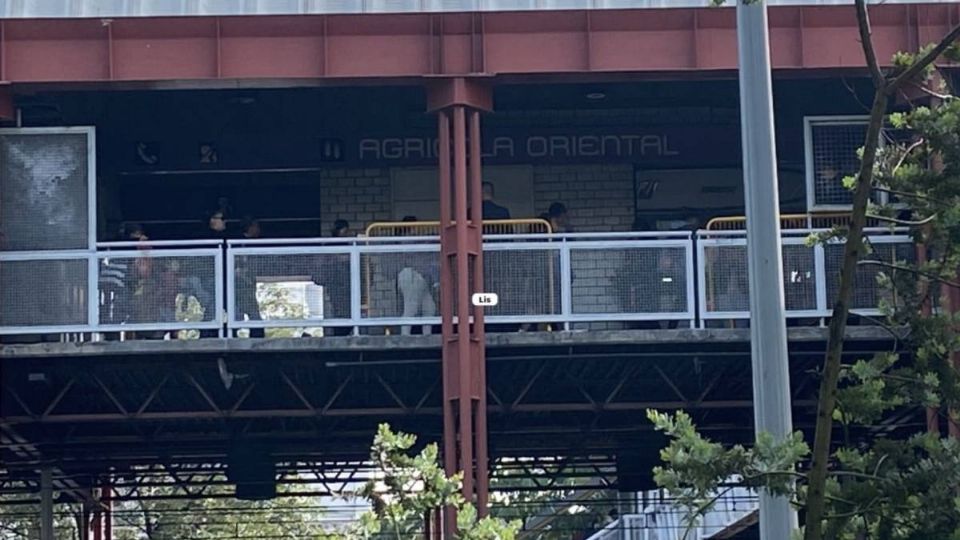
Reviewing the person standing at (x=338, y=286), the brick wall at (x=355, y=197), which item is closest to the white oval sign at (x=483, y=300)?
the person standing at (x=338, y=286)

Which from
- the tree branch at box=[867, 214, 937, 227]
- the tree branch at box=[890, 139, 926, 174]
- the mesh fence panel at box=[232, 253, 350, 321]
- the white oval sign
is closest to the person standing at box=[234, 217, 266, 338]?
the mesh fence panel at box=[232, 253, 350, 321]

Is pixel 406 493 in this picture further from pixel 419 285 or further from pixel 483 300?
pixel 419 285

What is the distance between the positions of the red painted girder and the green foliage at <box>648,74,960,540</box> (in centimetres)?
832

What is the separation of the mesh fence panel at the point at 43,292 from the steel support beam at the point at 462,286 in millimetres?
4185

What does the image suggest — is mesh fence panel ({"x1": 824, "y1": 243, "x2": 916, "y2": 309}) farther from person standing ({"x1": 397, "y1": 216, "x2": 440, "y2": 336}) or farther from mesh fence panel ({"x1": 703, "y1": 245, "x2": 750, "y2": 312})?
person standing ({"x1": 397, "y1": 216, "x2": 440, "y2": 336})

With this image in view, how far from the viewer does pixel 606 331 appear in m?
22.5

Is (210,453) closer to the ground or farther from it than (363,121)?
closer to the ground

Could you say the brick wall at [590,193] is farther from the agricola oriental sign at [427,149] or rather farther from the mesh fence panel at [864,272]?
the mesh fence panel at [864,272]

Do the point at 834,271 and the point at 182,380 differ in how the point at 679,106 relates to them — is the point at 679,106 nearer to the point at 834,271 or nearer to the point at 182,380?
the point at 834,271

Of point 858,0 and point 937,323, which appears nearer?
point 858,0

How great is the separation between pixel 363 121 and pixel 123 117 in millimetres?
3349

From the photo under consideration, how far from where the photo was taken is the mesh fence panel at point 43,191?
22703mm

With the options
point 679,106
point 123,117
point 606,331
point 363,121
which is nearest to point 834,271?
point 606,331

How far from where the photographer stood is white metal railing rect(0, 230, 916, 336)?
22.3m
